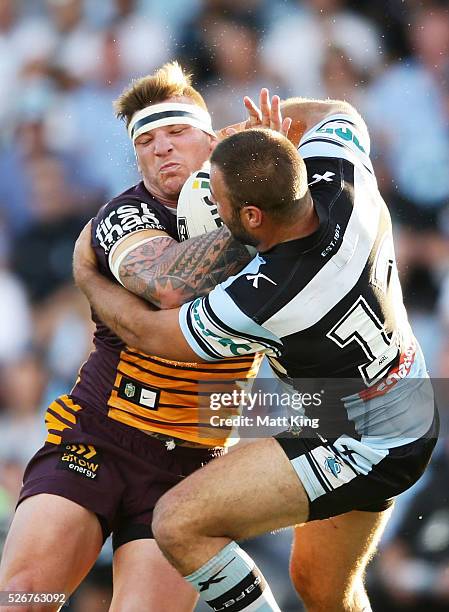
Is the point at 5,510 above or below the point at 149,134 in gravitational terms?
below

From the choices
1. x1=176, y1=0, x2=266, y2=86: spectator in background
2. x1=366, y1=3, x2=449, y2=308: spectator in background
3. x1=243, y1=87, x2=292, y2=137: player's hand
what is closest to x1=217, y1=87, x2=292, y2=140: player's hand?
x1=243, y1=87, x2=292, y2=137: player's hand

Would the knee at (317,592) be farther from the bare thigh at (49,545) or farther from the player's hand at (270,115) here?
the player's hand at (270,115)

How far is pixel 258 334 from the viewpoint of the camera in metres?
3.92

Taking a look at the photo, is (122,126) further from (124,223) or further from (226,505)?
(226,505)

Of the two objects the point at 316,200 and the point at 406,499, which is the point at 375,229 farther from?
the point at 406,499

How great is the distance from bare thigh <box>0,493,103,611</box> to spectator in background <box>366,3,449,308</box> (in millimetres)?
3701

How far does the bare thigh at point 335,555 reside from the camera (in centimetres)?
457

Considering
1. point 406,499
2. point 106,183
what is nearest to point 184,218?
point 406,499

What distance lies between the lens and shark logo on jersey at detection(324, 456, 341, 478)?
397 cm

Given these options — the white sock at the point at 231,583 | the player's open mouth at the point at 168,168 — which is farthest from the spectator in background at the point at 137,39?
the white sock at the point at 231,583

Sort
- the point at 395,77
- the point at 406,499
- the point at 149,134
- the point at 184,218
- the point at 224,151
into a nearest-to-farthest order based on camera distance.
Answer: the point at 224,151, the point at 184,218, the point at 149,134, the point at 406,499, the point at 395,77

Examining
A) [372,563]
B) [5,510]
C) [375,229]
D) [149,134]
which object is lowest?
[372,563]

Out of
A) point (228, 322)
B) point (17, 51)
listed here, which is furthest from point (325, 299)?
point (17, 51)

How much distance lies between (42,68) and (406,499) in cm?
492
